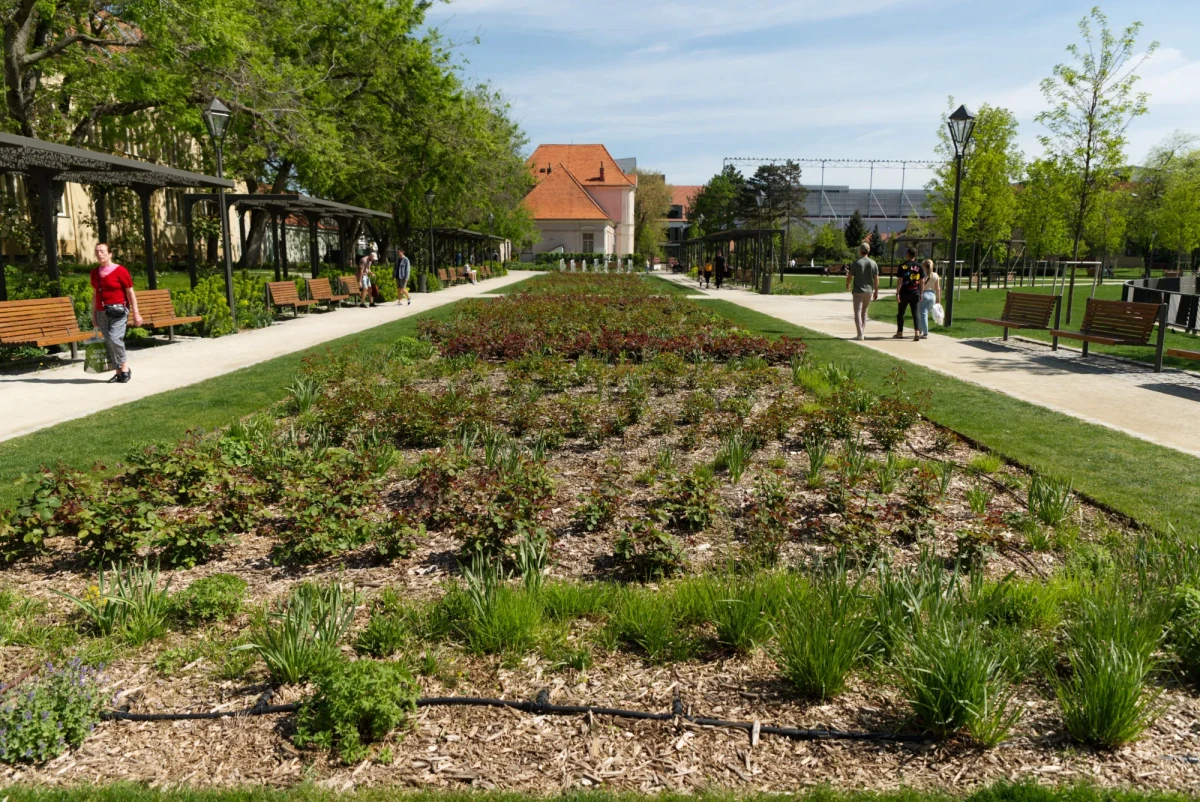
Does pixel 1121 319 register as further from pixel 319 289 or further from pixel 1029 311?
pixel 319 289

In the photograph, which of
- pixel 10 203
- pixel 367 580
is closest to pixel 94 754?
pixel 367 580

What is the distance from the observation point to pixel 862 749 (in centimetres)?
299

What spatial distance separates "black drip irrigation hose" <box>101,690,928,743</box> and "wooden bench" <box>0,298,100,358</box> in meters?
9.80

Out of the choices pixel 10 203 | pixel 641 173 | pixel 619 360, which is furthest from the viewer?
pixel 641 173

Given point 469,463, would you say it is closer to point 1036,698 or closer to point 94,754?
point 94,754

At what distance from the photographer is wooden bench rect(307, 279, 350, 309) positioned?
21.6 metres

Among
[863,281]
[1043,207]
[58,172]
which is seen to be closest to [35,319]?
[58,172]

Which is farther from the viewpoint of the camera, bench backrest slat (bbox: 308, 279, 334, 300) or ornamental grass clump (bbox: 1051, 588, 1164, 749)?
bench backrest slat (bbox: 308, 279, 334, 300)

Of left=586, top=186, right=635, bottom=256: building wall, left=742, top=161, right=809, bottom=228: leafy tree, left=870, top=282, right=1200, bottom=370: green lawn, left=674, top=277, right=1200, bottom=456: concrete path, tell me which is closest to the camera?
left=674, top=277, right=1200, bottom=456: concrete path

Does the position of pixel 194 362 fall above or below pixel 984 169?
below

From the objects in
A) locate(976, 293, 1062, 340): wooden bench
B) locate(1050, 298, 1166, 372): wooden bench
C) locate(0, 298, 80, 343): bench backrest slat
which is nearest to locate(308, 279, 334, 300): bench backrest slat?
locate(0, 298, 80, 343): bench backrest slat

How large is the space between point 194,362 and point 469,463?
7922 mm

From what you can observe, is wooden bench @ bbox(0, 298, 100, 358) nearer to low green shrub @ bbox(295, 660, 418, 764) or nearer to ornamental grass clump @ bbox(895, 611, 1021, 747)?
low green shrub @ bbox(295, 660, 418, 764)

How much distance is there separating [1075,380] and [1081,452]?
455cm
